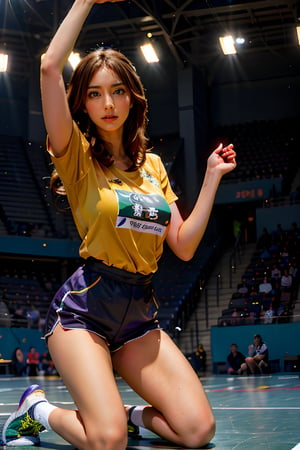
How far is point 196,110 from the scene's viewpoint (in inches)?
890

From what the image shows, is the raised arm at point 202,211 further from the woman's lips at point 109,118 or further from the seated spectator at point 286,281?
the seated spectator at point 286,281

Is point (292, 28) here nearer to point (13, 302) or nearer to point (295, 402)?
point (13, 302)

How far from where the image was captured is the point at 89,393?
2.75 m

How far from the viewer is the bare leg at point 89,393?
2.69 m

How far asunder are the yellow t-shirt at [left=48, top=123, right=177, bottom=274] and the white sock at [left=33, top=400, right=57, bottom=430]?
74cm

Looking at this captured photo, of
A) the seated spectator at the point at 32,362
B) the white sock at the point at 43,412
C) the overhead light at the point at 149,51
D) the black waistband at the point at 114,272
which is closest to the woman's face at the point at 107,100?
the black waistband at the point at 114,272

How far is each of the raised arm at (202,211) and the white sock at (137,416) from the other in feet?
2.48

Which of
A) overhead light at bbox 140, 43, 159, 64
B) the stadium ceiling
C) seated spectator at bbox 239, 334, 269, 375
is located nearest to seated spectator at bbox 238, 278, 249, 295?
seated spectator at bbox 239, 334, 269, 375

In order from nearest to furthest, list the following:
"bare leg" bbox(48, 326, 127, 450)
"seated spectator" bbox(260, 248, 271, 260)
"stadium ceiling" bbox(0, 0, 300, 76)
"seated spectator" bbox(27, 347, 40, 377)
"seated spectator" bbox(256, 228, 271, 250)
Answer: "bare leg" bbox(48, 326, 127, 450) → "seated spectator" bbox(27, 347, 40, 377) → "seated spectator" bbox(260, 248, 271, 260) → "stadium ceiling" bbox(0, 0, 300, 76) → "seated spectator" bbox(256, 228, 271, 250)

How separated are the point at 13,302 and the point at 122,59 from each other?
16422 mm

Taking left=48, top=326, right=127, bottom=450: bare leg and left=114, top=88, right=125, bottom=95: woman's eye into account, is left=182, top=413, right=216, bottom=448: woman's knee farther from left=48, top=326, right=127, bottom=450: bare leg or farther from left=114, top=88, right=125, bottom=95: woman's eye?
left=114, top=88, right=125, bottom=95: woman's eye

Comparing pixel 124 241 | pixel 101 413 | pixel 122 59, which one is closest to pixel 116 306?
pixel 124 241

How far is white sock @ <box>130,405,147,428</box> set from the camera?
329cm

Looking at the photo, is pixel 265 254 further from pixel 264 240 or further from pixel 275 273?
pixel 275 273
